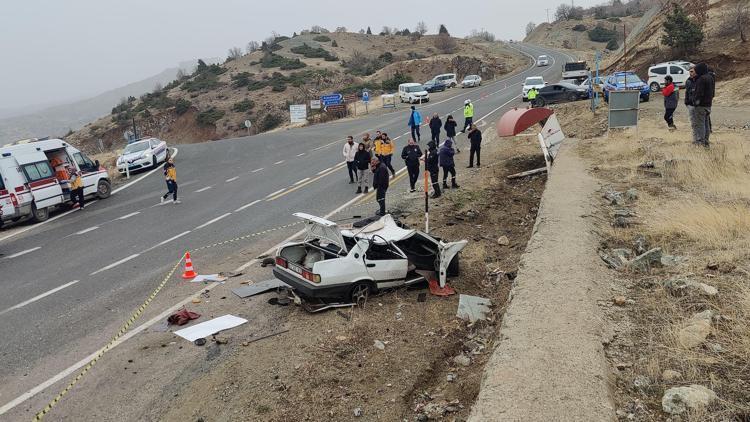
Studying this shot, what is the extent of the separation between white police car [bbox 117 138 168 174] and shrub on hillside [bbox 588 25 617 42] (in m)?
86.7

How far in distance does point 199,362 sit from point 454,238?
691 cm

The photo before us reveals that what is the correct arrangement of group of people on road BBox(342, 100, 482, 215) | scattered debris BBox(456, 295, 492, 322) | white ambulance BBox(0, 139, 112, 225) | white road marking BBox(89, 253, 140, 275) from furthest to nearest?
1. white ambulance BBox(0, 139, 112, 225)
2. group of people on road BBox(342, 100, 482, 215)
3. white road marking BBox(89, 253, 140, 275)
4. scattered debris BBox(456, 295, 492, 322)

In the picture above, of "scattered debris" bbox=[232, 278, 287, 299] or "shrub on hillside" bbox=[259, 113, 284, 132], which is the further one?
"shrub on hillside" bbox=[259, 113, 284, 132]

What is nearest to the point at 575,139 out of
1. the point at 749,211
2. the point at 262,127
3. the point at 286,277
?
the point at 749,211

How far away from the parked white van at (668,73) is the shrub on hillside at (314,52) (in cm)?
5829

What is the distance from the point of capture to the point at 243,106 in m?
65.6

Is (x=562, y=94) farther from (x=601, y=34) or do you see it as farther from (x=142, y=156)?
(x=601, y=34)

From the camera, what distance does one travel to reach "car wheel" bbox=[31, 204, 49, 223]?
18719 millimetres

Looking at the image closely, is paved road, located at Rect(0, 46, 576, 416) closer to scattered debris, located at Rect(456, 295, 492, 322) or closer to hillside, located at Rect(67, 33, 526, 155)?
scattered debris, located at Rect(456, 295, 492, 322)

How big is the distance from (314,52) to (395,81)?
26182mm

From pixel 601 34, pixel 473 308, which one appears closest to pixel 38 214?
pixel 473 308

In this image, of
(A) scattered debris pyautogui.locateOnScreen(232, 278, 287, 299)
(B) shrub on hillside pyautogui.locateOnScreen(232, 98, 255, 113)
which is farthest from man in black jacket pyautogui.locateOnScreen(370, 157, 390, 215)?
(B) shrub on hillside pyautogui.locateOnScreen(232, 98, 255, 113)

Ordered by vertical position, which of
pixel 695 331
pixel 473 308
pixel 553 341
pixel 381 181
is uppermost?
pixel 381 181

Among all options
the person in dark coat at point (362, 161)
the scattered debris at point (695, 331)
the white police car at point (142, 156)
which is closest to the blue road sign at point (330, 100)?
the white police car at point (142, 156)
